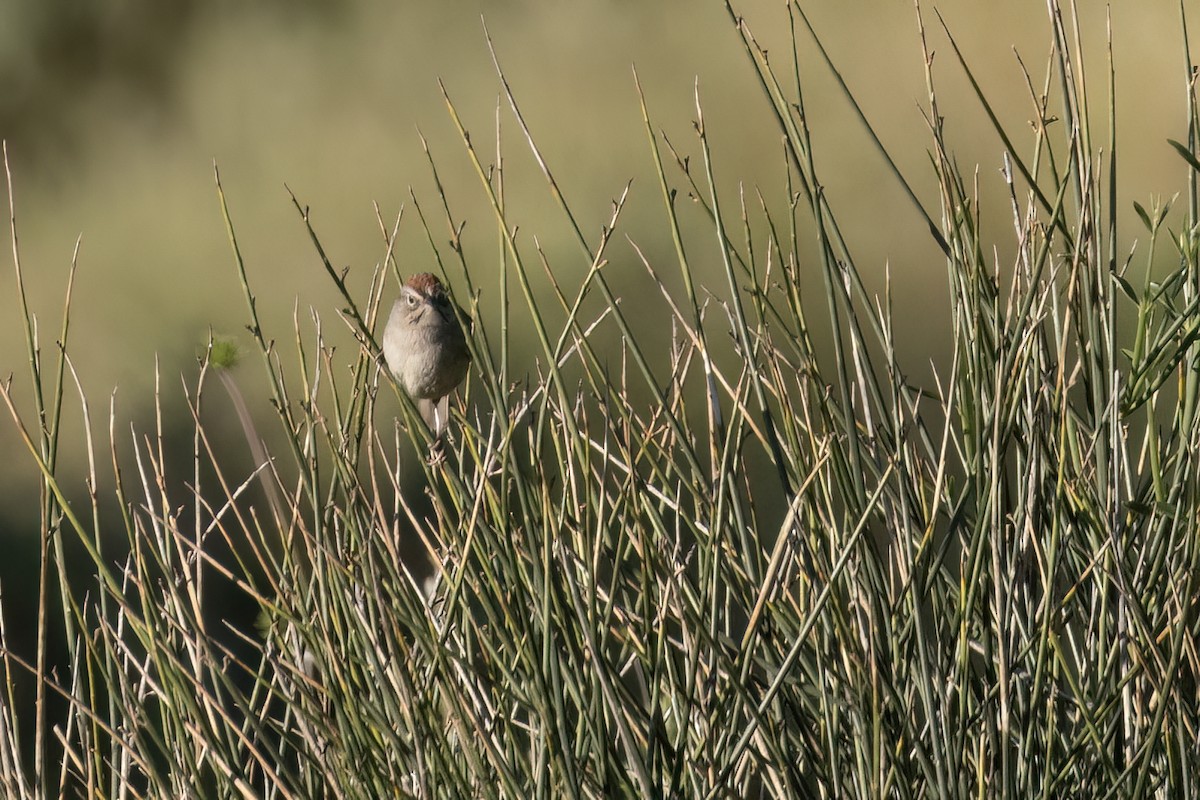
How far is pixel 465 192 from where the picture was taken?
2.12 metres

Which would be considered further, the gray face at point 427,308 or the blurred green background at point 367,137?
the blurred green background at point 367,137

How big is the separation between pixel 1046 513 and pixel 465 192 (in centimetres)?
148

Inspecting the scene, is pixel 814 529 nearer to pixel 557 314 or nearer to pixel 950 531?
pixel 950 531

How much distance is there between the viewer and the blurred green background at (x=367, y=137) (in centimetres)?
209

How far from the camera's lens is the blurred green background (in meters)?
2.09

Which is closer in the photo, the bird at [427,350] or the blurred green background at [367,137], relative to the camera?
the bird at [427,350]

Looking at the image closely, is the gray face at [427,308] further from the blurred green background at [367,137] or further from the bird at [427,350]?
the blurred green background at [367,137]

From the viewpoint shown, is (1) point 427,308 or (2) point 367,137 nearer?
(1) point 427,308

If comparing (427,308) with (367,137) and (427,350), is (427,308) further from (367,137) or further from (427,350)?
(367,137)

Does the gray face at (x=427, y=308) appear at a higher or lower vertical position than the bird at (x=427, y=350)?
higher

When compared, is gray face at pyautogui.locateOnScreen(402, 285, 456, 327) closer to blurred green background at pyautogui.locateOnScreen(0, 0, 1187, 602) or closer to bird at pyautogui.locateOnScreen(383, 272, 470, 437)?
bird at pyautogui.locateOnScreen(383, 272, 470, 437)

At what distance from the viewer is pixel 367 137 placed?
2.15m

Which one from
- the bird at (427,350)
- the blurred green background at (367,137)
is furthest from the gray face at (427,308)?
the blurred green background at (367,137)

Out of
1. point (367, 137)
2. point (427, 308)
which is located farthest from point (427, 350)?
point (367, 137)
